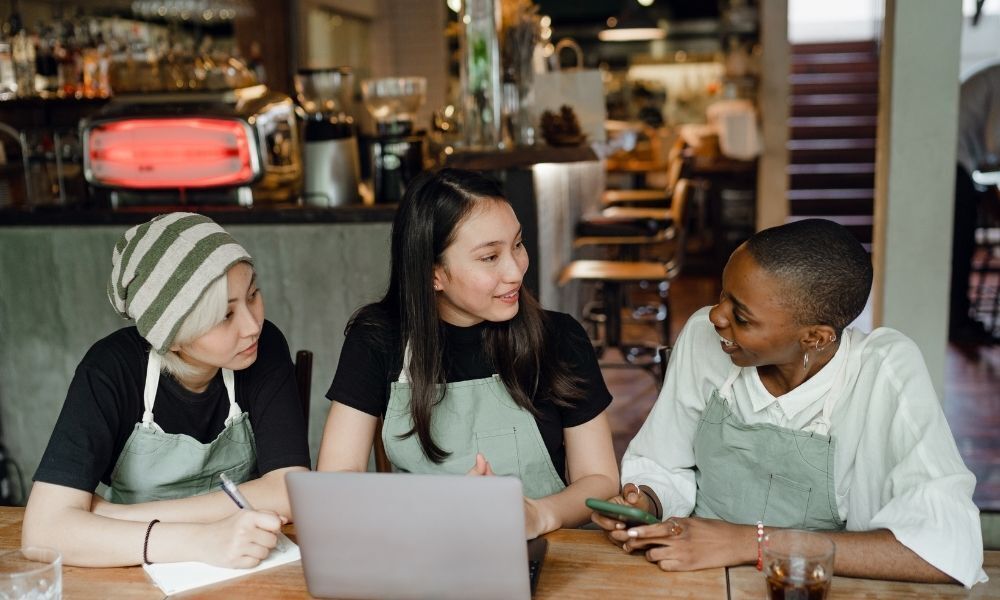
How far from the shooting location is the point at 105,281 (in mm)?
3635

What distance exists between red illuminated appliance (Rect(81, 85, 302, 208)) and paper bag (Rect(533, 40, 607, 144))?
1.12 metres

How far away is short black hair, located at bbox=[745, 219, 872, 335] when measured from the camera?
171 centimetres

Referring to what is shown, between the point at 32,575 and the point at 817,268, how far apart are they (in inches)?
51.8

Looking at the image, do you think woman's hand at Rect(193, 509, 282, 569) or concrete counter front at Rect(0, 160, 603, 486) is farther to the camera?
concrete counter front at Rect(0, 160, 603, 486)

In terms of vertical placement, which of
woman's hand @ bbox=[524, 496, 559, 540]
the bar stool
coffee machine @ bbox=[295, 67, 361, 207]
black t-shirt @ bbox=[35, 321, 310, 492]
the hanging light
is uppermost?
the hanging light

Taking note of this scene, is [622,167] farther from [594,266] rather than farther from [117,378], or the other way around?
[117,378]

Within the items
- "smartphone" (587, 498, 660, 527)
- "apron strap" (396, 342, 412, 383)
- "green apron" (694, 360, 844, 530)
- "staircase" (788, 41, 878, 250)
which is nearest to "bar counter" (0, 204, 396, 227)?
"apron strap" (396, 342, 412, 383)

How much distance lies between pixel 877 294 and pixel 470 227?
2.33 m

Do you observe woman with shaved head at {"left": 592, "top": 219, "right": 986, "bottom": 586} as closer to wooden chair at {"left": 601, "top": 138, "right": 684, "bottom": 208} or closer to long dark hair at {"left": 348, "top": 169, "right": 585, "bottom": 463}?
long dark hair at {"left": 348, "top": 169, "right": 585, "bottom": 463}

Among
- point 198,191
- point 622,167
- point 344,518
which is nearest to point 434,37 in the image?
point 622,167

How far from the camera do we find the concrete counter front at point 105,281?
138 inches

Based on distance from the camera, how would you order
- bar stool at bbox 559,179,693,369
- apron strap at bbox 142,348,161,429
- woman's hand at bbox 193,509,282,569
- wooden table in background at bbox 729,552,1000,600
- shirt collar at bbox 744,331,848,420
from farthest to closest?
bar stool at bbox 559,179,693,369 < apron strap at bbox 142,348,161,429 < shirt collar at bbox 744,331,848,420 < woman's hand at bbox 193,509,282,569 < wooden table in background at bbox 729,552,1000,600

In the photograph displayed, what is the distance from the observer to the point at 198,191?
3654 mm

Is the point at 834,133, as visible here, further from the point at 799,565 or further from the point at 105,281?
the point at 799,565
